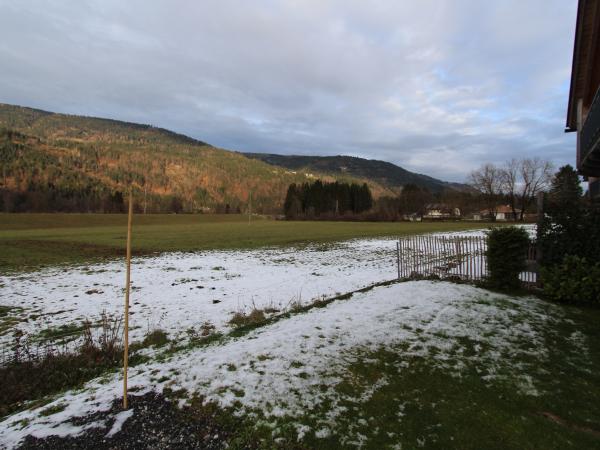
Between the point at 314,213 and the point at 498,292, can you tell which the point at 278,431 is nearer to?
the point at 498,292

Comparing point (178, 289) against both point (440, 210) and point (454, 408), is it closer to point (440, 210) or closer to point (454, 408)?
point (454, 408)

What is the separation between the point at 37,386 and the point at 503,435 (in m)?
6.44

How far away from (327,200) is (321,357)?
420 ft

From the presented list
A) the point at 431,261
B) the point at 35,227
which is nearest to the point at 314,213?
the point at 35,227

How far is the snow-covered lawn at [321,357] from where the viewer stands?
3756 millimetres

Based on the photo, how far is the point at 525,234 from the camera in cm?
1012

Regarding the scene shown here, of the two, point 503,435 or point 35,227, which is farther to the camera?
point 35,227

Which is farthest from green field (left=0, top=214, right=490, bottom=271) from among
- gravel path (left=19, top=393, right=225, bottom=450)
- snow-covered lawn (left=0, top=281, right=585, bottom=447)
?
gravel path (left=19, top=393, right=225, bottom=450)

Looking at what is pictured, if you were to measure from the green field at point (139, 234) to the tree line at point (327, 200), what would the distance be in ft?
104

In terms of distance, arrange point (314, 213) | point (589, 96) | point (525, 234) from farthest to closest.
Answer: point (314, 213) → point (589, 96) → point (525, 234)

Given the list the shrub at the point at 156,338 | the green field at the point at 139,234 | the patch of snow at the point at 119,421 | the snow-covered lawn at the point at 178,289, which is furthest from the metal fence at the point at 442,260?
the green field at the point at 139,234

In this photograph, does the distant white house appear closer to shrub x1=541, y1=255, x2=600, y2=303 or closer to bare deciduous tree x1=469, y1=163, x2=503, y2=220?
bare deciduous tree x1=469, y1=163, x2=503, y2=220

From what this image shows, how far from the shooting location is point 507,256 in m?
9.89

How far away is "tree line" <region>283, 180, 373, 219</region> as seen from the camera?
13000 centimetres
